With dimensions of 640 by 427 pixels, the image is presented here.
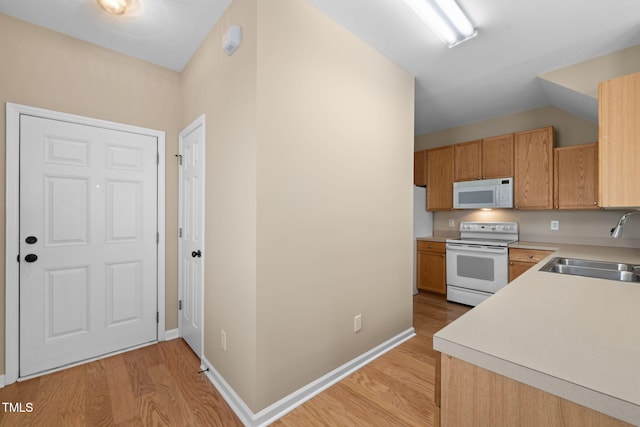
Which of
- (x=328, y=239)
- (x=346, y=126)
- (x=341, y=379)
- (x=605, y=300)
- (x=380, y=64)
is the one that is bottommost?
(x=341, y=379)

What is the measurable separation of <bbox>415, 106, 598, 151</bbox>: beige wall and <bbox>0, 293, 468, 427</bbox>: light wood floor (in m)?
3.19

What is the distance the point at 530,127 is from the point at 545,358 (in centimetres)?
391

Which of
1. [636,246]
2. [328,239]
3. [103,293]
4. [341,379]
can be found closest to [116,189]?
[103,293]

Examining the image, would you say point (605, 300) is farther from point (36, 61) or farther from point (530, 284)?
point (36, 61)

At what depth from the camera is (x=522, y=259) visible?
10.2 feet

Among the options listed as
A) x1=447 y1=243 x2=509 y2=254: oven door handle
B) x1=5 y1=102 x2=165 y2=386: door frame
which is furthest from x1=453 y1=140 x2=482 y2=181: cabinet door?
x1=5 y1=102 x2=165 y2=386: door frame

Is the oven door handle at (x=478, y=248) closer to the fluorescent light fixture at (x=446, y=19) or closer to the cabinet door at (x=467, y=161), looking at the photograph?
the cabinet door at (x=467, y=161)

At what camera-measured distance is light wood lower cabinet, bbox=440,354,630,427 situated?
62 cm

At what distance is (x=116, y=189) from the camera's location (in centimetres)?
242

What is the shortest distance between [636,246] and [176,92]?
16.9ft

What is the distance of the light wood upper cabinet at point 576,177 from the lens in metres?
2.88

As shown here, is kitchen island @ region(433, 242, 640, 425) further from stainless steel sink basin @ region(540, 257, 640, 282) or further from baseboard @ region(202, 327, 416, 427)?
baseboard @ region(202, 327, 416, 427)

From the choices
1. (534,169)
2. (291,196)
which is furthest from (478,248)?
(291,196)

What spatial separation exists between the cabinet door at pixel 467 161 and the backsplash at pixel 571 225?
60 cm
